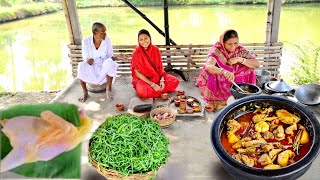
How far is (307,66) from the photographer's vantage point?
653 centimetres

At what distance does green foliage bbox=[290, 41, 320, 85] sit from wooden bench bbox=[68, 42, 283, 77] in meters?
1.84

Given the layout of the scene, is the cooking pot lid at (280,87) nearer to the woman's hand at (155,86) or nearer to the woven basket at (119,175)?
the woman's hand at (155,86)

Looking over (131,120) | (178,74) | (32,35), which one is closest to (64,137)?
(131,120)

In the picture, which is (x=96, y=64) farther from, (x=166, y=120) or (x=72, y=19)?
(x=166, y=120)

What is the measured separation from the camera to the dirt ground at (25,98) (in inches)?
216

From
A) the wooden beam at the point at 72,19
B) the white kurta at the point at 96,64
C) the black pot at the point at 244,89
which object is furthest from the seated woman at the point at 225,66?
the wooden beam at the point at 72,19

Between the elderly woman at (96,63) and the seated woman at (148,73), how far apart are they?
399 millimetres

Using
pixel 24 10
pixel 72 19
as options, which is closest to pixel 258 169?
pixel 72 19

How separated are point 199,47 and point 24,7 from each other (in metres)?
16.3

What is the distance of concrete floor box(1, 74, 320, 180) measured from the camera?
2.21 metres

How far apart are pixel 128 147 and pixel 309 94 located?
251 centimetres

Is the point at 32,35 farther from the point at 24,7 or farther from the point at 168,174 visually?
the point at 168,174

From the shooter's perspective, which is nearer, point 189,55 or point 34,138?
point 34,138

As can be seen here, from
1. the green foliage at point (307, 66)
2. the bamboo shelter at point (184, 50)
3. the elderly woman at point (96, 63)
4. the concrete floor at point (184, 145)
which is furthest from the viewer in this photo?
the green foliage at point (307, 66)
